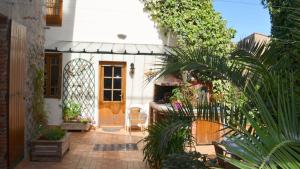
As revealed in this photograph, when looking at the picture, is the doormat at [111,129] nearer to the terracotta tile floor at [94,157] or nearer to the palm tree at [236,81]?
the terracotta tile floor at [94,157]

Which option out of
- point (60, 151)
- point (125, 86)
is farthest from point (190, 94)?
point (60, 151)

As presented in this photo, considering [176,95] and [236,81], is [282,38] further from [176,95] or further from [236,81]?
[176,95]

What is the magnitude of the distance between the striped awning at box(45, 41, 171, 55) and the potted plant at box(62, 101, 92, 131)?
1.57 meters

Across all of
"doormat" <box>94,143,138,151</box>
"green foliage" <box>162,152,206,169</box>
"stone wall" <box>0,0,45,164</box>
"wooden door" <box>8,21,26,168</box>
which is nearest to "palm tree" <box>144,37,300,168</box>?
"green foliage" <box>162,152,206,169</box>

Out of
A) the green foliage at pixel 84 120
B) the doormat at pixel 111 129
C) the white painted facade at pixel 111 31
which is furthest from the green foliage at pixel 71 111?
the doormat at pixel 111 129

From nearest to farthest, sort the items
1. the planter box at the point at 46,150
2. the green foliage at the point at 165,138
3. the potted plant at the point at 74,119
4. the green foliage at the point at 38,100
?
the green foliage at the point at 165,138
the planter box at the point at 46,150
the green foliage at the point at 38,100
the potted plant at the point at 74,119

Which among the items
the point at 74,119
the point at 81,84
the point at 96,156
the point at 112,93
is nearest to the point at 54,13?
the point at 81,84

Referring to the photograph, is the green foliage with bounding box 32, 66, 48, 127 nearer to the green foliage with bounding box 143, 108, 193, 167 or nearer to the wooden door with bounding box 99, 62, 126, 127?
the green foliage with bounding box 143, 108, 193, 167

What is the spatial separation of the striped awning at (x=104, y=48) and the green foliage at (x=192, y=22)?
69cm

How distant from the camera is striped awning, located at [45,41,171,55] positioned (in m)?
11.8

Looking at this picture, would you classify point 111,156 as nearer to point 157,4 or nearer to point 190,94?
point 190,94

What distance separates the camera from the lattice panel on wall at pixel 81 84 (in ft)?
40.5

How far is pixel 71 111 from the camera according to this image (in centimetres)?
1195

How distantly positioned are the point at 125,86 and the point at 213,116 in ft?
28.4
